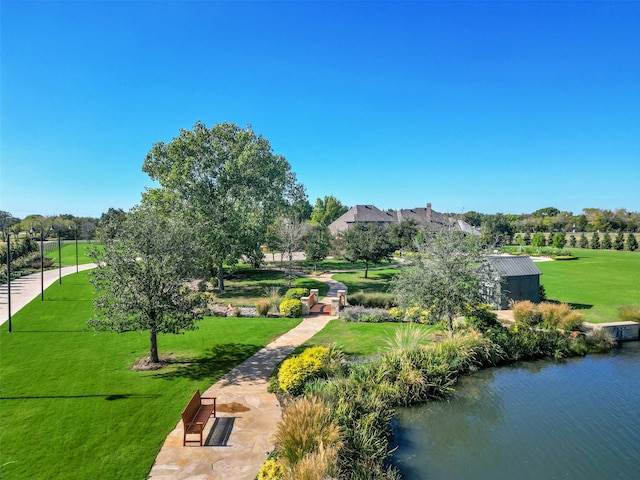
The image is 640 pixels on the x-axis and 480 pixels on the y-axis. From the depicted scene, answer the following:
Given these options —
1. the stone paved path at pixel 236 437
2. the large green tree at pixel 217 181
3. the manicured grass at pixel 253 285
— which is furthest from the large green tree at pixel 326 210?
the stone paved path at pixel 236 437

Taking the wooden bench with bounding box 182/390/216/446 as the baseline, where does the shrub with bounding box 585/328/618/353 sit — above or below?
below

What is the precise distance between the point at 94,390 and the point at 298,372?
5037mm

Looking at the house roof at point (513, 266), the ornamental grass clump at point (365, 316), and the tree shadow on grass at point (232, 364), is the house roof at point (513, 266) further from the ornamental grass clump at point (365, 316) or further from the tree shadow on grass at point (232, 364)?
the tree shadow on grass at point (232, 364)

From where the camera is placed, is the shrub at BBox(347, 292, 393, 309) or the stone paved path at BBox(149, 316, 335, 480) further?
the shrub at BBox(347, 292, 393, 309)

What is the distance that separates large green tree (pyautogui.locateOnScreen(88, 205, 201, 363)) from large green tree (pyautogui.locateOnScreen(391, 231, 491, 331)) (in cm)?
737

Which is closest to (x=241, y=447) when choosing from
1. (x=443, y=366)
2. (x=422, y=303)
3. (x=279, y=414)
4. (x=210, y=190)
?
(x=279, y=414)

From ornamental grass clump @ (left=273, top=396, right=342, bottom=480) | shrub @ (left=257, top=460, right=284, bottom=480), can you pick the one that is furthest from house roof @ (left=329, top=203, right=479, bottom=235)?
shrub @ (left=257, top=460, right=284, bottom=480)

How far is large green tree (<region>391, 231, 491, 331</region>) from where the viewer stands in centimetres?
1225

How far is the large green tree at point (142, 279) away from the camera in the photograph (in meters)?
10.1

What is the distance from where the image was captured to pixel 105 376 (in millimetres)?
10023

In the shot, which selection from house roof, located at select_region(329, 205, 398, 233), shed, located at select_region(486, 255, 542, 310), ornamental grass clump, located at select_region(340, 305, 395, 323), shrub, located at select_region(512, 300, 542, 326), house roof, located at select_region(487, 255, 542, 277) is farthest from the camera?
house roof, located at select_region(329, 205, 398, 233)

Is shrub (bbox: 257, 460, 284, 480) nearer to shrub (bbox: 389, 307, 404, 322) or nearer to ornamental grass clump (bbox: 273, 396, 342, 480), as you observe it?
ornamental grass clump (bbox: 273, 396, 342, 480)

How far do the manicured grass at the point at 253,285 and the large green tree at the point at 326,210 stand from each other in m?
32.4

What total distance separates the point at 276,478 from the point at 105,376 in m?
6.59
